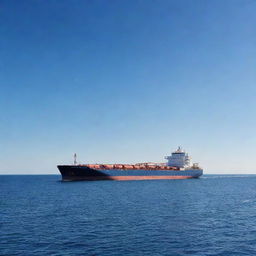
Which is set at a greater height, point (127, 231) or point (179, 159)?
point (179, 159)

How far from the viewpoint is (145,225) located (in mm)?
31578

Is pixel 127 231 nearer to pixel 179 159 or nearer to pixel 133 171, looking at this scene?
pixel 133 171

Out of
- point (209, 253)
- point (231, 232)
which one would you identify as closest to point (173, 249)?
point (209, 253)

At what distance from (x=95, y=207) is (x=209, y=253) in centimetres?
2466

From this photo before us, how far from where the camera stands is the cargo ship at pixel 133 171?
10025 cm

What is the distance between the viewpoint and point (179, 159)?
464ft

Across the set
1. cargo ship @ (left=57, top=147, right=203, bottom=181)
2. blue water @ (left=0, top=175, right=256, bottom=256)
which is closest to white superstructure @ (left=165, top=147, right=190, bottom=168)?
cargo ship @ (left=57, top=147, right=203, bottom=181)

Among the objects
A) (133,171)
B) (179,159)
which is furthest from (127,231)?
(179,159)

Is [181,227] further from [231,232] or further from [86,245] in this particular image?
[86,245]

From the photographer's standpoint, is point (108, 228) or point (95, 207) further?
point (95, 207)

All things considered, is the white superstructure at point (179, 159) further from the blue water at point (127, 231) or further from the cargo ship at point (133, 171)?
the blue water at point (127, 231)

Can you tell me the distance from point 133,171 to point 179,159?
3634 cm

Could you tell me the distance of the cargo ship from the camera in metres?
100

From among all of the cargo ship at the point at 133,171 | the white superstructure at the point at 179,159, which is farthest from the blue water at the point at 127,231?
the white superstructure at the point at 179,159
